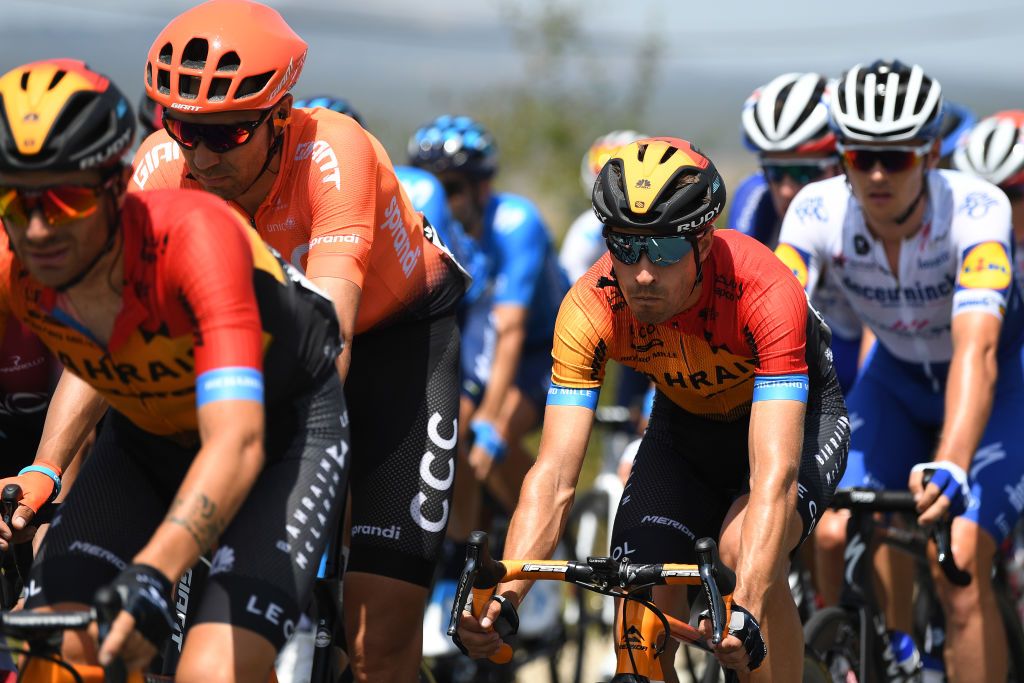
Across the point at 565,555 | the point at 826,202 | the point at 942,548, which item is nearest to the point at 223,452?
the point at 942,548

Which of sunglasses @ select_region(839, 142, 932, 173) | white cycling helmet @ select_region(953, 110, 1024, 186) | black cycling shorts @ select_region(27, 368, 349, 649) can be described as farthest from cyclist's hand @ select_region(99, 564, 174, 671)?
white cycling helmet @ select_region(953, 110, 1024, 186)

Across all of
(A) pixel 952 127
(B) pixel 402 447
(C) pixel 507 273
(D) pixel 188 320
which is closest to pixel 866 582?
(B) pixel 402 447

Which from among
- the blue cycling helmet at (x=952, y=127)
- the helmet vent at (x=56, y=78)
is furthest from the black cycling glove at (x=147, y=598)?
the blue cycling helmet at (x=952, y=127)

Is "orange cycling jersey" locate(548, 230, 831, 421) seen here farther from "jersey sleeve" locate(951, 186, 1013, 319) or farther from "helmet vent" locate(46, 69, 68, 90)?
"helmet vent" locate(46, 69, 68, 90)

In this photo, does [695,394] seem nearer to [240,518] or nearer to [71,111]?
[240,518]

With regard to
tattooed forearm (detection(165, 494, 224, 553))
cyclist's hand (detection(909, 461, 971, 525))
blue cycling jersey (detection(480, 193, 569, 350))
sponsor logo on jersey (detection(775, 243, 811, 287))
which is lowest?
cyclist's hand (detection(909, 461, 971, 525))

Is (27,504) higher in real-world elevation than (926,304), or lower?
lower

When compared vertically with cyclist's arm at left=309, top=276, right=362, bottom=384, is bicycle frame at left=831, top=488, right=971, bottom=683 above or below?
below

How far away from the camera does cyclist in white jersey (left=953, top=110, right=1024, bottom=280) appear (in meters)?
7.88

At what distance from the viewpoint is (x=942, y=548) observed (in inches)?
227

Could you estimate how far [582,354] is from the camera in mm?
4926

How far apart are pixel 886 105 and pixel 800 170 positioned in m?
1.32

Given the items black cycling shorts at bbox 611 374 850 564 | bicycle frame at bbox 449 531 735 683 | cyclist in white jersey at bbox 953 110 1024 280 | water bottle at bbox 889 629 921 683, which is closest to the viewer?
bicycle frame at bbox 449 531 735 683

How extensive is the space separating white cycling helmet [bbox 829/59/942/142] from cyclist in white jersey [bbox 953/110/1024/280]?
1.31m
